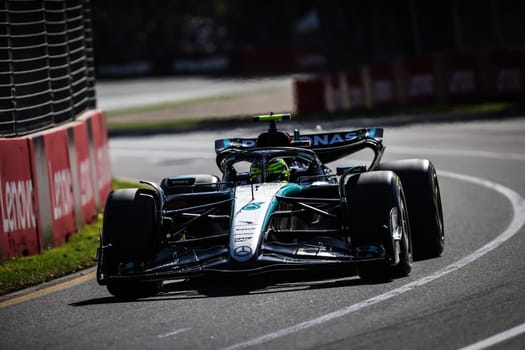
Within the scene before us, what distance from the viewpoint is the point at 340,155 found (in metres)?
12.5

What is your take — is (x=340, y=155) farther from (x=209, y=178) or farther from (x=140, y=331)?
(x=140, y=331)

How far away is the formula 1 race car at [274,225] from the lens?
30.7ft

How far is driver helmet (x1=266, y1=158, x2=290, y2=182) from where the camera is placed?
1095 cm

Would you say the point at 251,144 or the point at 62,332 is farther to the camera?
the point at 251,144

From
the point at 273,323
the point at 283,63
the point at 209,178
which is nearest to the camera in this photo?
the point at 273,323

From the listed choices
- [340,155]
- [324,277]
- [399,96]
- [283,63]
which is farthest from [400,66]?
[283,63]

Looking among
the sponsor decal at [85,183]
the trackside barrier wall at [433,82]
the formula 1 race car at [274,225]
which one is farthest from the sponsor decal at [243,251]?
the trackside barrier wall at [433,82]

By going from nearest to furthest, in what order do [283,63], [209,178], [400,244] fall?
[400,244] → [209,178] → [283,63]

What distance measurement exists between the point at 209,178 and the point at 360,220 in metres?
2.79

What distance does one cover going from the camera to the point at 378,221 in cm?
955

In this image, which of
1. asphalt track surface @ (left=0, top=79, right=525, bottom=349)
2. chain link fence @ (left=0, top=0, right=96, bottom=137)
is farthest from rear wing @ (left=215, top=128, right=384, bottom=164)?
chain link fence @ (left=0, top=0, right=96, bottom=137)

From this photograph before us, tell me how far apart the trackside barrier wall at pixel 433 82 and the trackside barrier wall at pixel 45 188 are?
55.0ft

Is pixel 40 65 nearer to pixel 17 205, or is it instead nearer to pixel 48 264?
pixel 17 205

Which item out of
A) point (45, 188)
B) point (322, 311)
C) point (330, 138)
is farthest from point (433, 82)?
point (322, 311)
